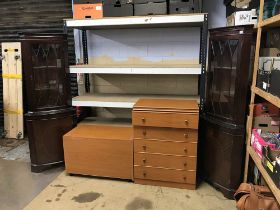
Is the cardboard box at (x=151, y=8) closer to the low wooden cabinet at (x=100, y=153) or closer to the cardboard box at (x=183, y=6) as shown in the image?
the cardboard box at (x=183, y=6)

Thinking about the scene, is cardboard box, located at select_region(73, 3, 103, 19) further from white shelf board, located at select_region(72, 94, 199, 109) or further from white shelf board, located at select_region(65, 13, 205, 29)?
white shelf board, located at select_region(72, 94, 199, 109)

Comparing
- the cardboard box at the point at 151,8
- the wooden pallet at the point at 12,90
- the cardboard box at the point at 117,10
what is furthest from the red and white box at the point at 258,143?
the wooden pallet at the point at 12,90

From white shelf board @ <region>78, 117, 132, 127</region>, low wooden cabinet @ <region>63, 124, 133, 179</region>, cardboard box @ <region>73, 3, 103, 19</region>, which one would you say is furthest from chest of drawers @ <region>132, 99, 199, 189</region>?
cardboard box @ <region>73, 3, 103, 19</region>

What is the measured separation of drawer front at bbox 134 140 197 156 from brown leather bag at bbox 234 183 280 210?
1.94ft

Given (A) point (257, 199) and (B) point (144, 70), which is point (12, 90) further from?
(A) point (257, 199)

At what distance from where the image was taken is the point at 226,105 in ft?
7.04

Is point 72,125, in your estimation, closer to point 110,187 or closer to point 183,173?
point 110,187

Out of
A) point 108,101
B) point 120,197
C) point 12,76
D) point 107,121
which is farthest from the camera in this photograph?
point 12,76

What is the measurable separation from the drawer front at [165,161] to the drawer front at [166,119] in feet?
1.08

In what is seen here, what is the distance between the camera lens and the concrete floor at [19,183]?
2211mm

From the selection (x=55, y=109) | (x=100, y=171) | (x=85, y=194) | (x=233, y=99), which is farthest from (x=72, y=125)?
(x=233, y=99)

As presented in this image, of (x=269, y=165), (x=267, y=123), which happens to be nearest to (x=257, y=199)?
(x=269, y=165)

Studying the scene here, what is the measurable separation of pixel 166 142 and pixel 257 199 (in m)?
0.90

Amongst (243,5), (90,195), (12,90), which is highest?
(243,5)
